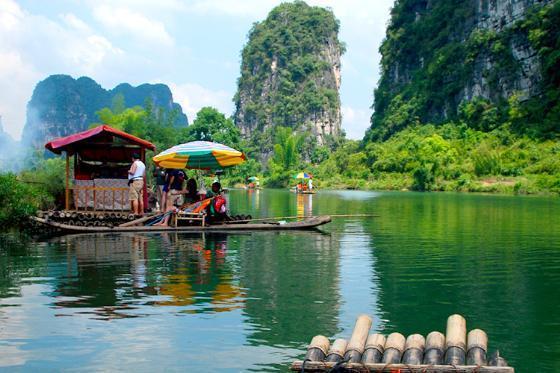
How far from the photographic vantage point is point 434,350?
5652 mm

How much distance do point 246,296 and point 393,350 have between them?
13.8 ft

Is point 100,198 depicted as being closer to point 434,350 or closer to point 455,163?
point 434,350

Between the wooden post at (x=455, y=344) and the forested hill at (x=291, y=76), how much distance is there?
421 ft

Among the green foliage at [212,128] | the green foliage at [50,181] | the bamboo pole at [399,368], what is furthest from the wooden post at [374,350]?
the green foliage at [212,128]

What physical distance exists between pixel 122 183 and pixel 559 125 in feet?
168

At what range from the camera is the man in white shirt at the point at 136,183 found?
17859 millimetres

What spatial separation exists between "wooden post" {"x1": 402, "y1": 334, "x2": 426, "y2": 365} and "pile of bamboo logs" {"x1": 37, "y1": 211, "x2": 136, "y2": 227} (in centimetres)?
1322

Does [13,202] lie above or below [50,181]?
below

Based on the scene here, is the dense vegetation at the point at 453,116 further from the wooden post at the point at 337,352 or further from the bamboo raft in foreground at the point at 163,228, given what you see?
the wooden post at the point at 337,352

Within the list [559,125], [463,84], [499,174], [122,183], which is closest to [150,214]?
[122,183]

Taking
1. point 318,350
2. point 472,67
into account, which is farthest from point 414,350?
point 472,67

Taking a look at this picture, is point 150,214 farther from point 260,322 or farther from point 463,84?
point 463,84

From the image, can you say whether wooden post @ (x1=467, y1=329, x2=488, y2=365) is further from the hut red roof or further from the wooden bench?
the hut red roof

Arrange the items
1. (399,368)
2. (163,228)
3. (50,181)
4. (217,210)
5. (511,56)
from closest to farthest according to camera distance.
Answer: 1. (399,368)
2. (163,228)
3. (217,210)
4. (50,181)
5. (511,56)
